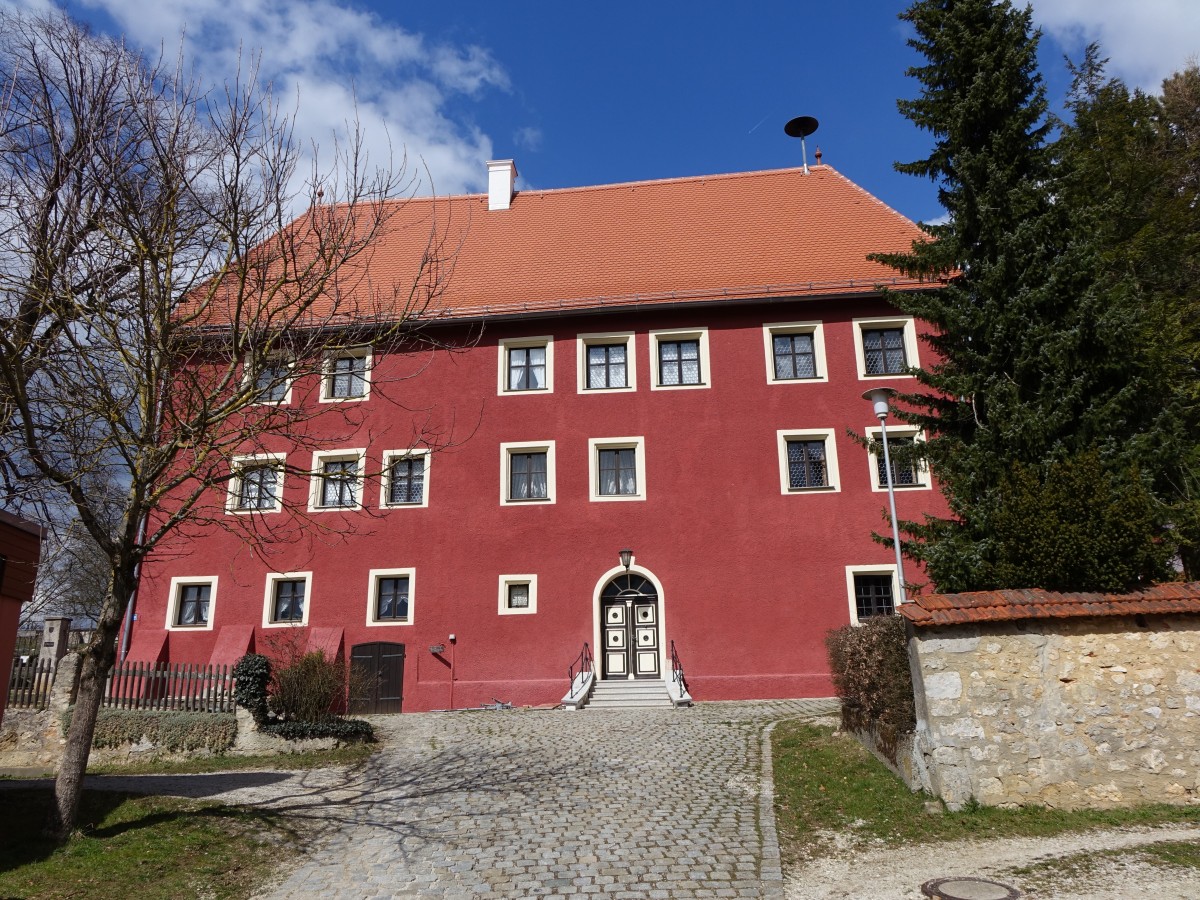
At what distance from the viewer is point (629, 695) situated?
16688 mm

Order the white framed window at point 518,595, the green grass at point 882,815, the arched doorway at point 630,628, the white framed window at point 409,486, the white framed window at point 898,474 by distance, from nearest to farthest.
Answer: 1. the green grass at point 882,815
2. the white framed window at point 898,474
3. the arched doorway at point 630,628
4. the white framed window at point 518,595
5. the white framed window at point 409,486

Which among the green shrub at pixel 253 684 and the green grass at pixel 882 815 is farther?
the green shrub at pixel 253 684

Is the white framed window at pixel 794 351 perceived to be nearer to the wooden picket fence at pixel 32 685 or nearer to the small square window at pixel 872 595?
the small square window at pixel 872 595

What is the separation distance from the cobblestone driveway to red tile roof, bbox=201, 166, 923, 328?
10.8 meters

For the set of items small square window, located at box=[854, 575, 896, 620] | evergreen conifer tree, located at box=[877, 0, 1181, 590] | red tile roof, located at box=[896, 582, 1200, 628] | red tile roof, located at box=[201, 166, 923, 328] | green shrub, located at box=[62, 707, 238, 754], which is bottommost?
green shrub, located at box=[62, 707, 238, 754]

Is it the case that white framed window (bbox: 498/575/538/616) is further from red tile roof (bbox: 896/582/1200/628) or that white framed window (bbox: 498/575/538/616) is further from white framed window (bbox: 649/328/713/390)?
red tile roof (bbox: 896/582/1200/628)

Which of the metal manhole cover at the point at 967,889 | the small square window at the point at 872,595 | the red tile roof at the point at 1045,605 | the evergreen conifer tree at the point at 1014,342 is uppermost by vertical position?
the evergreen conifer tree at the point at 1014,342

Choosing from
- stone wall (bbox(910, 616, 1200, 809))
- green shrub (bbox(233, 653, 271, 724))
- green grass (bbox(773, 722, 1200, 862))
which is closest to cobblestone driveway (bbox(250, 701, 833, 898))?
green grass (bbox(773, 722, 1200, 862))

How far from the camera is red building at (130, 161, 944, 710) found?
17781 mm

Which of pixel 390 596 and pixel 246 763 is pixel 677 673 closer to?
pixel 390 596

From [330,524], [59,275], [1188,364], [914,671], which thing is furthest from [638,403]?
[59,275]

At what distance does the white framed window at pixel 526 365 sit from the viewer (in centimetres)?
1977

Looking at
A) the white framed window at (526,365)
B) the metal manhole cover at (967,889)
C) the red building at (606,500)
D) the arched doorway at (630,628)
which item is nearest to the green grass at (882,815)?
the metal manhole cover at (967,889)

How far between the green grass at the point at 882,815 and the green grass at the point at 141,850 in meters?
4.76
